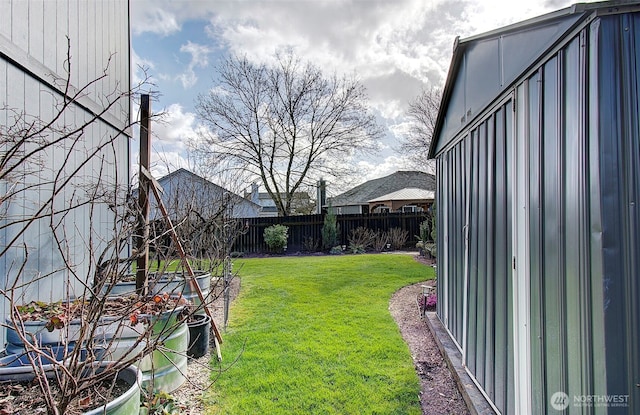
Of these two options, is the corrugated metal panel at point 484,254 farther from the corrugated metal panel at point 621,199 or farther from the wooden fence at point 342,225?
the wooden fence at point 342,225

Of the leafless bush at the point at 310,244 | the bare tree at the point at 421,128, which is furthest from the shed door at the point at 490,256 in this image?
the bare tree at the point at 421,128

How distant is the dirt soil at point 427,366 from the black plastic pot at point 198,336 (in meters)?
2.23

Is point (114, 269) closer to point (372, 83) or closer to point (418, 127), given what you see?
point (372, 83)

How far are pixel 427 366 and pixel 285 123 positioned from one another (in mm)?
15960

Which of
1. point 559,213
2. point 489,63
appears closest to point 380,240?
point 489,63

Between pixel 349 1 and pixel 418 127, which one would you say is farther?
pixel 418 127

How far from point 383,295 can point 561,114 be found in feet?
16.9

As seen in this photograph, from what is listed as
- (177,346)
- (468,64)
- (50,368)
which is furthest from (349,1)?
(50,368)

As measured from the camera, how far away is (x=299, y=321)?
15.7ft

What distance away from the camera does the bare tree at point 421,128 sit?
1836 centimetres

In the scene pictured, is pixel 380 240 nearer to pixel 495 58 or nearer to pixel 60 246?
pixel 495 58

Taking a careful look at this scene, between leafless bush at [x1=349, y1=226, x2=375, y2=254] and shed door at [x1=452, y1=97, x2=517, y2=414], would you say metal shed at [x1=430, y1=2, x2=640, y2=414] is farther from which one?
leafless bush at [x1=349, y1=226, x2=375, y2=254]

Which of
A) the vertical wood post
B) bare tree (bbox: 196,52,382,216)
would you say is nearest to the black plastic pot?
the vertical wood post

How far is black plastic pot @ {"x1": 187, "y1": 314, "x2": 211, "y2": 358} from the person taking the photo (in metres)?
3.59
